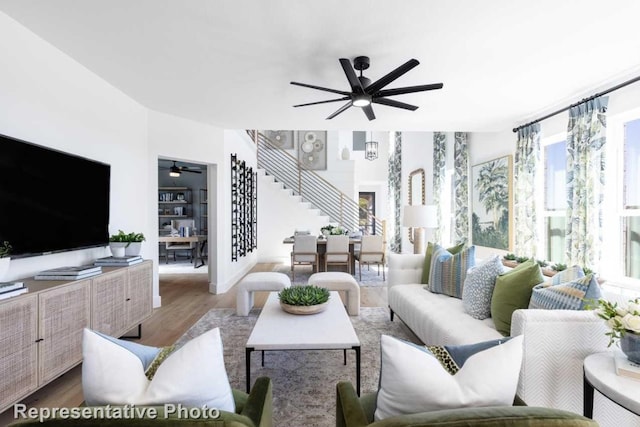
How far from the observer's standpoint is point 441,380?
0.88 meters

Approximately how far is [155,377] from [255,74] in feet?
9.01

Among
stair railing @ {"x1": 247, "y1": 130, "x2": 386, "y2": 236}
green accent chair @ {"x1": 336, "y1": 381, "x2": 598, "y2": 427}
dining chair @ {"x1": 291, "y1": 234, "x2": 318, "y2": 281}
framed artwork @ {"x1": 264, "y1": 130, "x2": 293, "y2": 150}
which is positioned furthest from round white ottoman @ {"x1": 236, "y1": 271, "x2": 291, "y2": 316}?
framed artwork @ {"x1": 264, "y1": 130, "x2": 293, "y2": 150}

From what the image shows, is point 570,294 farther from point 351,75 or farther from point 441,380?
point 351,75

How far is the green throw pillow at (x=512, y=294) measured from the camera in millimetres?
2051

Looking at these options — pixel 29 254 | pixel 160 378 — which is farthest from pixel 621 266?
pixel 29 254

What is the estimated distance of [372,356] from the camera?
8.84 ft

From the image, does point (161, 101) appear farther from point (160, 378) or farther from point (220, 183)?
point (160, 378)

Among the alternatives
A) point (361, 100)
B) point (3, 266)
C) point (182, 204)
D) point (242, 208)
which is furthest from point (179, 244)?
point (361, 100)

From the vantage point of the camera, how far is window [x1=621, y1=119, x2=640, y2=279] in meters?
2.96

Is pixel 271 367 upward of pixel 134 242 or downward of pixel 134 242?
downward

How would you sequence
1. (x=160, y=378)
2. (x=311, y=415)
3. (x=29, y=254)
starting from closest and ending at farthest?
1. (x=160, y=378)
2. (x=311, y=415)
3. (x=29, y=254)

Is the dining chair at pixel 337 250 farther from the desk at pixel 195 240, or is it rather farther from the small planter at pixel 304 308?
the small planter at pixel 304 308

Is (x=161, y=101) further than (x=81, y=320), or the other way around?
(x=161, y=101)

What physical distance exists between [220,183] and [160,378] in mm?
4503
